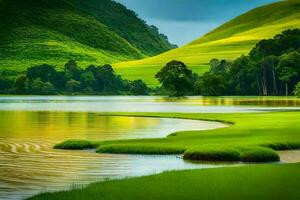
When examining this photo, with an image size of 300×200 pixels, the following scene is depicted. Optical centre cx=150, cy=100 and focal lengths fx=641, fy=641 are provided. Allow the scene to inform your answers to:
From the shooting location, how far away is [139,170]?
31.1 metres

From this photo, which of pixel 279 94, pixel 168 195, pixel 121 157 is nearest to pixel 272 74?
pixel 279 94

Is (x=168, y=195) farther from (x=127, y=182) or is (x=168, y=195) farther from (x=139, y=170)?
(x=139, y=170)

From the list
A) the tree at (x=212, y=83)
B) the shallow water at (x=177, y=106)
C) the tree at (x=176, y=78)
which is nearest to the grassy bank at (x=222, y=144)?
the shallow water at (x=177, y=106)

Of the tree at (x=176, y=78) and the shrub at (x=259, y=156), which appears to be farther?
the tree at (x=176, y=78)

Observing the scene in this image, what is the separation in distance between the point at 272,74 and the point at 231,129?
464ft

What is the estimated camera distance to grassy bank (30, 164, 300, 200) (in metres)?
22.4

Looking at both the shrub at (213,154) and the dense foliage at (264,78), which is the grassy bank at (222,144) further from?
the dense foliage at (264,78)

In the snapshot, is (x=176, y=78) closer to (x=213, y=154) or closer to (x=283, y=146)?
(x=283, y=146)

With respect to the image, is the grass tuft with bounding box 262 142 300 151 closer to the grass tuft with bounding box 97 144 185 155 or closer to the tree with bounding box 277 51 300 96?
the grass tuft with bounding box 97 144 185 155

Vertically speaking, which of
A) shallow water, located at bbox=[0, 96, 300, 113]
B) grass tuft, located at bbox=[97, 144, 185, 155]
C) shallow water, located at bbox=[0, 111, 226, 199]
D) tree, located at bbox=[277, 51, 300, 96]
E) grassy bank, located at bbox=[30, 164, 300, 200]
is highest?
tree, located at bbox=[277, 51, 300, 96]

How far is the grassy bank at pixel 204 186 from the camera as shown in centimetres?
2241

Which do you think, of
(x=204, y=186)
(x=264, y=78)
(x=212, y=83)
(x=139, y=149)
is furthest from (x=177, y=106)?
(x=204, y=186)

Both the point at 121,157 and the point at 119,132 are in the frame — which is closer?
the point at 121,157

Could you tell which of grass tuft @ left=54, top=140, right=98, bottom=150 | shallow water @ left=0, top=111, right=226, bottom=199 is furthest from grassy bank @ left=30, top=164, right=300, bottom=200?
grass tuft @ left=54, top=140, right=98, bottom=150
